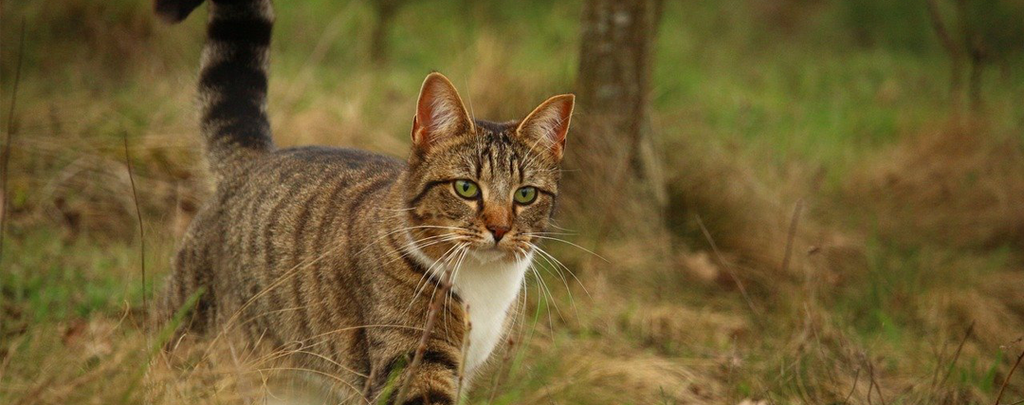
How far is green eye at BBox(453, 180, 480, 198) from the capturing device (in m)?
2.66

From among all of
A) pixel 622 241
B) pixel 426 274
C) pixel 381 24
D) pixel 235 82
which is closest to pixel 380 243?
pixel 426 274

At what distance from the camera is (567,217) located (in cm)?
466

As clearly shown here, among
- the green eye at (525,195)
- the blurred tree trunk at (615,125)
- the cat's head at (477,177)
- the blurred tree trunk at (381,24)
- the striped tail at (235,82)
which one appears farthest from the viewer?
the blurred tree trunk at (381,24)

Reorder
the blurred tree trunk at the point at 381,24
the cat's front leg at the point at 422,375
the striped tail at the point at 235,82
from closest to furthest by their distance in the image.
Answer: the cat's front leg at the point at 422,375 → the striped tail at the point at 235,82 → the blurred tree trunk at the point at 381,24

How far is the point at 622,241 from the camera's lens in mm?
Result: 4668

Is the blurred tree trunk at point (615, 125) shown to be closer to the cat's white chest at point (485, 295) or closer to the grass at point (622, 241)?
the grass at point (622, 241)

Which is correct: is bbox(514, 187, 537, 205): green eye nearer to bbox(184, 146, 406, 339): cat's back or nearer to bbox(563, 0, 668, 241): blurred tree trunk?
bbox(184, 146, 406, 339): cat's back

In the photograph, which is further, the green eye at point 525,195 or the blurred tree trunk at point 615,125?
the blurred tree trunk at point 615,125

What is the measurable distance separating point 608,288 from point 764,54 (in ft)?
27.2

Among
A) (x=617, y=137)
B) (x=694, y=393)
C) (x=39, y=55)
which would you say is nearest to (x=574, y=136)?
(x=617, y=137)

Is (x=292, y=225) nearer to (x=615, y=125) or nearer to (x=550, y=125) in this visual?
(x=550, y=125)

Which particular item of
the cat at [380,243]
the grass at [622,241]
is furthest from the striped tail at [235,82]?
the grass at [622,241]

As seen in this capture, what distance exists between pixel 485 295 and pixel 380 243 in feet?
1.13

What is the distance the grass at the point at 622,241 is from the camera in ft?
10.0
